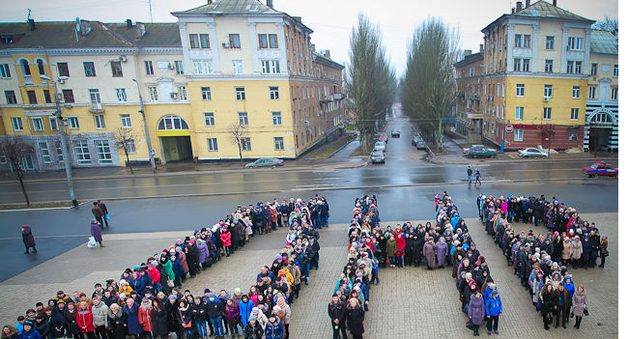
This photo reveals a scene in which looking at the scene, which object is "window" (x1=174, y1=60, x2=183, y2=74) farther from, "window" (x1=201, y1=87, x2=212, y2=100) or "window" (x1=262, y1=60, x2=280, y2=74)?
"window" (x1=262, y1=60, x2=280, y2=74)

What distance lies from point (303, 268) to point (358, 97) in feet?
115

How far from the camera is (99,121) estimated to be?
4059 cm

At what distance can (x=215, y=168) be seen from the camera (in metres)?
37.7

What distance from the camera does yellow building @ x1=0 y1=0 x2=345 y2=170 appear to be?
1473 inches

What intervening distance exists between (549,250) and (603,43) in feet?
130

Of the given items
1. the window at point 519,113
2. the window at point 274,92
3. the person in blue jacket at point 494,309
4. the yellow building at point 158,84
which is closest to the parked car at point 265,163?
the yellow building at point 158,84

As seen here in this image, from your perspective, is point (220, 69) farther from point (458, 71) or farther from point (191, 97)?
point (458, 71)

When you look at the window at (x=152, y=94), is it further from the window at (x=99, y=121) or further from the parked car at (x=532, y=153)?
the parked car at (x=532, y=153)

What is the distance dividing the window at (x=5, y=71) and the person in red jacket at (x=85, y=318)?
4275 centimetres

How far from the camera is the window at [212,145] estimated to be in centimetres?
3975

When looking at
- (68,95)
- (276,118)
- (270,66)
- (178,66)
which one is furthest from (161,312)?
(68,95)

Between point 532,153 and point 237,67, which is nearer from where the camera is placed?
point 532,153

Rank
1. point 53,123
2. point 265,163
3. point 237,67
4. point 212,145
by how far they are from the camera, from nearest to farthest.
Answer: point 265,163, point 237,67, point 212,145, point 53,123

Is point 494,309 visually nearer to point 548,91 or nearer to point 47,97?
point 548,91
